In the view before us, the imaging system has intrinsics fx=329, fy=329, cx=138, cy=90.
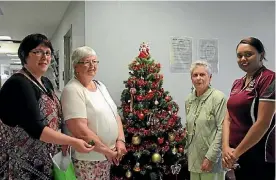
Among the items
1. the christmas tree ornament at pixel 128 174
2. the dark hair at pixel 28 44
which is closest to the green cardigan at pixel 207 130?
the christmas tree ornament at pixel 128 174

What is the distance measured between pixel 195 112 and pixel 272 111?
1.03m

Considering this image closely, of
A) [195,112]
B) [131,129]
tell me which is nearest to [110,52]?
[131,129]

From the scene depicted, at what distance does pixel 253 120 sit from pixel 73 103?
1137mm

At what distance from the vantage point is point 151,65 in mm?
3256

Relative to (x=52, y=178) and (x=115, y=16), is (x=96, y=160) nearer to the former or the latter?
(x=52, y=178)

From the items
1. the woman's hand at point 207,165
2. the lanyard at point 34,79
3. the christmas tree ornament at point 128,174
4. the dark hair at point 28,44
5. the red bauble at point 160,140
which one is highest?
the dark hair at point 28,44

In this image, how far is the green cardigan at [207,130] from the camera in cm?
253

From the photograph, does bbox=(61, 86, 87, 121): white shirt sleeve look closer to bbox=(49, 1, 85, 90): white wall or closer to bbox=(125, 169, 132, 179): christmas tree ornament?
bbox=(125, 169, 132, 179): christmas tree ornament

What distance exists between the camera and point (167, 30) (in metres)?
3.87

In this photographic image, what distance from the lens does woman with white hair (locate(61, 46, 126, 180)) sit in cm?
219

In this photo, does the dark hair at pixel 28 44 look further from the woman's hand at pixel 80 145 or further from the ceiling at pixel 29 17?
the ceiling at pixel 29 17

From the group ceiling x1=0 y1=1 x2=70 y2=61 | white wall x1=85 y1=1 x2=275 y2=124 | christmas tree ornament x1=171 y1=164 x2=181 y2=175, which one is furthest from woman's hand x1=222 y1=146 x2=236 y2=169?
ceiling x1=0 y1=1 x2=70 y2=61

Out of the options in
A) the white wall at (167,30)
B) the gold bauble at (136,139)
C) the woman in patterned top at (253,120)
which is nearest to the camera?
the woman in patterned top at (253,120)

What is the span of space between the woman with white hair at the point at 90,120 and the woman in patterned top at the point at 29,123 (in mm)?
201
